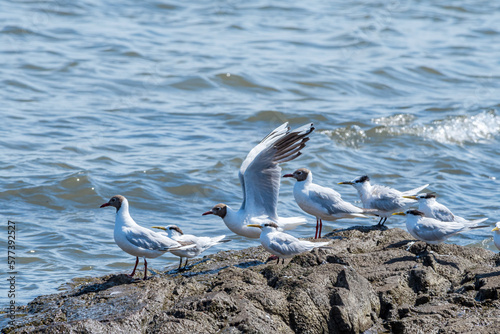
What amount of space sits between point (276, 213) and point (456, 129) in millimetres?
9784

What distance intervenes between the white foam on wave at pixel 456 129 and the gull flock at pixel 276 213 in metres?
7.34

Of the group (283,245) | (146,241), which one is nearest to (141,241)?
(146,241)

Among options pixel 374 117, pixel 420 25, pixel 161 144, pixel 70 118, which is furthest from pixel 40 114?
pixel 420 25

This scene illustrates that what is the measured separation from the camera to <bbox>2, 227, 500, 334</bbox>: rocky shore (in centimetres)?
530

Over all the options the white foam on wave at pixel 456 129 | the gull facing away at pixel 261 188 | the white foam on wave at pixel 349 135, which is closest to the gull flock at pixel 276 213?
the gull facing away at pixel 261 188

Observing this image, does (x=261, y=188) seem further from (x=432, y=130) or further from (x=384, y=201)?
(x=432, y=130)

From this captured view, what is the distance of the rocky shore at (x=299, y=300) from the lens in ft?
17.4

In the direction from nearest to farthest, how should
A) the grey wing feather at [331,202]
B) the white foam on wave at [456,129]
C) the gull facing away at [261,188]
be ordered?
the gull facing away at [261,188] → the grey wing feather at [331,202] → the white foam on wave at [456,129]

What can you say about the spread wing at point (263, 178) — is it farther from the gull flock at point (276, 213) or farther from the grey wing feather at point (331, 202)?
the grey wing feather at point (331, 202)

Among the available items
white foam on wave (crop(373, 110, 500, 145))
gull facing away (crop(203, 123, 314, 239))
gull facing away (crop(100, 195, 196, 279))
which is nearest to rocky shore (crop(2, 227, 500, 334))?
gull facing away (crop(100, 195, 196, 279))

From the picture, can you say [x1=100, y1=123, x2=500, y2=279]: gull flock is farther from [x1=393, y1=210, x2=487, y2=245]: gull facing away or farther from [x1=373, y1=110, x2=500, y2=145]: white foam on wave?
[x1=373, y1=110, x2=500, y2=145]: white foam on wave

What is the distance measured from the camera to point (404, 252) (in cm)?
687

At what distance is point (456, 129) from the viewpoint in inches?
637

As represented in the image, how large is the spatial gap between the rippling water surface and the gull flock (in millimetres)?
1331
